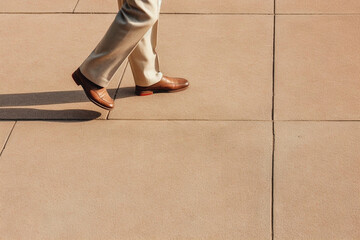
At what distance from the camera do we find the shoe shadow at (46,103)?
4.15m

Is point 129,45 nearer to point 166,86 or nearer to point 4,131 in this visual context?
point 166,86

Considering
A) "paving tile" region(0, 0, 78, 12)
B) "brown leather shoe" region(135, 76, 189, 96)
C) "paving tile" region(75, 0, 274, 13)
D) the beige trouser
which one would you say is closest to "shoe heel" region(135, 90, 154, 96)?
"brown leather shoe" region(135, 76, 189, 96)

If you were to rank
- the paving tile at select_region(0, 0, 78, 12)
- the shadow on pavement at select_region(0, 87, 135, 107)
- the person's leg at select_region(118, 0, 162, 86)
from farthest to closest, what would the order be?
the paving tile at select_region(0, 0, 78, 12) < the shadow on pavement at select_region(0, 87, 135, 107) < the person's leg at select_region(118, 0, 162, 86)

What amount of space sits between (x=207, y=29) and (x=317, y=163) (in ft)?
6.28

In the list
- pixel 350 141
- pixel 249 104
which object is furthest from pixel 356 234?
pixel 249 104

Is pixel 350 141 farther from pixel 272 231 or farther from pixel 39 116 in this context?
pixel 39 116

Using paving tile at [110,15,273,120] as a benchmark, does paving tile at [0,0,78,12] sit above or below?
above

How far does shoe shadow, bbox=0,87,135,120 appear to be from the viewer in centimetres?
415

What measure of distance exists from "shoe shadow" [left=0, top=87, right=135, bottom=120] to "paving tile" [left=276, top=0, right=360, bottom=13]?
177 centimetres

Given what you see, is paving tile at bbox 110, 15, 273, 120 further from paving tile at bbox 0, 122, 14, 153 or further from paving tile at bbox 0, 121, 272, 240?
paving tile at bbox 0, 122, 14, 153

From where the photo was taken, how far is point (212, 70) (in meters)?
4.55

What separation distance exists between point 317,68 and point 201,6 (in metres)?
1.43

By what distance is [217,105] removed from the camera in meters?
4.16

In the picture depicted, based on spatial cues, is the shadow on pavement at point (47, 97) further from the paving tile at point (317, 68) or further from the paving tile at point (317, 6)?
the paving tile at point (317, 6)
